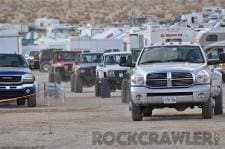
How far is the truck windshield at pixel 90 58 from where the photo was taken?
3572cm

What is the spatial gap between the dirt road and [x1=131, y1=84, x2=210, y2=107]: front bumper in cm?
43

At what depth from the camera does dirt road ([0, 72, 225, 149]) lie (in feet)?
41.5

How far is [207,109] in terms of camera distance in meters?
16.6

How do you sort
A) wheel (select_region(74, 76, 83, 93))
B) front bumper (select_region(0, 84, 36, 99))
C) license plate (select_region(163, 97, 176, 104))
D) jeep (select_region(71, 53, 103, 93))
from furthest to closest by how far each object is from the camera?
jeep (select_region(71, 53, 103, 93)) → wheel (select_region(74, 76, 83, 93)) → front bumper (select_region(0, 84, 36, 99)) → license plate (select_region(163, 97, 176, 104))

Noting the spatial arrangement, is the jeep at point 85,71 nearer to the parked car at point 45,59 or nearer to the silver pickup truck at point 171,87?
the silver pickup truck at point 171,87

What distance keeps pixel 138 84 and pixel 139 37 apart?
33731mm

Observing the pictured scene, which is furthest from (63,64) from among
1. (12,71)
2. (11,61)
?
(12,71)

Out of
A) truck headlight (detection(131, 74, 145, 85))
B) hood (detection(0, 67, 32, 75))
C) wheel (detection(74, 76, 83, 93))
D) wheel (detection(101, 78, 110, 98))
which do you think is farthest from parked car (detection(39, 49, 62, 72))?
truck headlight (detection(131, 74, 145, 85))

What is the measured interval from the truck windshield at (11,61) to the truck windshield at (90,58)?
34.8 ft

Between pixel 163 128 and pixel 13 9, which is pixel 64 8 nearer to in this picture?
pixel 13 9

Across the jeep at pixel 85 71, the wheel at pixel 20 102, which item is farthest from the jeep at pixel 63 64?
the wheel at pixel 20 102

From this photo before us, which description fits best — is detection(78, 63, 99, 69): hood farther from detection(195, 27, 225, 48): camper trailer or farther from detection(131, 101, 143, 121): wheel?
detection(131, 101, 143, 121): wheel

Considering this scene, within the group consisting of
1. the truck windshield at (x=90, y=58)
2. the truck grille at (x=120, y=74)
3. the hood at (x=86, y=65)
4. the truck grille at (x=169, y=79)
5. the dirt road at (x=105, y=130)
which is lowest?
the dirt road at (x=105, y=130)

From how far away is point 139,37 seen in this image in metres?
50.1
